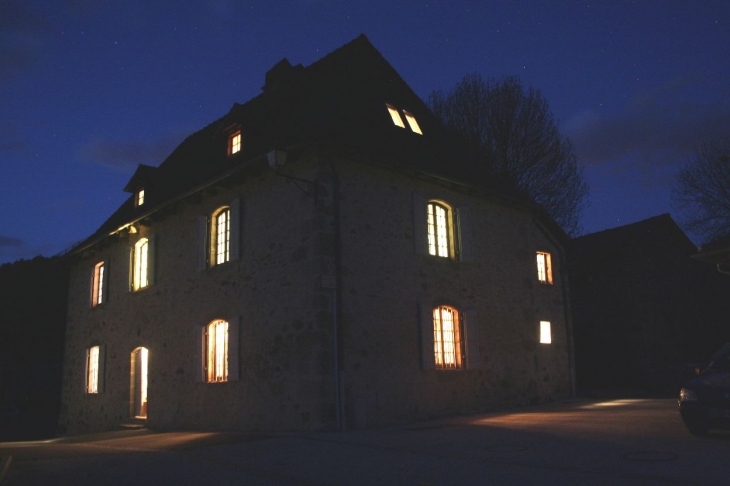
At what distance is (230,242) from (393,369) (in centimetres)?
452

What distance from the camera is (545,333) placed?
1703 centimetres

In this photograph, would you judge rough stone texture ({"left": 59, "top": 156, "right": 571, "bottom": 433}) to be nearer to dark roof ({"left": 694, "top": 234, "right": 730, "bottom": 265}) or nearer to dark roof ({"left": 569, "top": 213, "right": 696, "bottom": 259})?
dark roof ({"left": 694, "top": 234, "right": 730, "bottom": 265})

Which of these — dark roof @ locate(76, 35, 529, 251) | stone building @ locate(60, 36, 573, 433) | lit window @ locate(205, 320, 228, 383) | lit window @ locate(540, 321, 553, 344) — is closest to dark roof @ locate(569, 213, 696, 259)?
stone building @ locate(60, 36, 573, 433)

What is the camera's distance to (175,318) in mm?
15516

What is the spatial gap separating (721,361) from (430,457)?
4287 millimetres

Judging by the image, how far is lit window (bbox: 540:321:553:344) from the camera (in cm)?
1688

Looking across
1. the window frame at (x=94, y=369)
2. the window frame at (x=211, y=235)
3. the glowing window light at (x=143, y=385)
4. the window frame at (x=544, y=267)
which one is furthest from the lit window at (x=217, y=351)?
the window frame at (x=544, y=267)

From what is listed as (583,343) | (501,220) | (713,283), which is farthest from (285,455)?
(713,283)

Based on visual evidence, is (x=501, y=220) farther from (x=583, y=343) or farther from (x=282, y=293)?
(x=583, y=343)

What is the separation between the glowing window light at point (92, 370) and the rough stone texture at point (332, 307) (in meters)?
1.42

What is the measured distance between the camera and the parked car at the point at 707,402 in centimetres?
782

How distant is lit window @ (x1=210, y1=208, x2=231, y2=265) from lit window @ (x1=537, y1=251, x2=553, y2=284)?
8369 millimetres

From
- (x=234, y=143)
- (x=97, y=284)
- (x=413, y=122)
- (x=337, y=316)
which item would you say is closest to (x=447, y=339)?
(x=337, y=316)

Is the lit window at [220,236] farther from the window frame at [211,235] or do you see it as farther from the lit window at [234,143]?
the lit window at [234,143]
